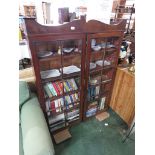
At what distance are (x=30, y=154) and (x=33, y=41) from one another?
88cm

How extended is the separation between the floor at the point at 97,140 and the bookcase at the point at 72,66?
0.54 ft

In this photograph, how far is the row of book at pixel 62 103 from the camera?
146 cm

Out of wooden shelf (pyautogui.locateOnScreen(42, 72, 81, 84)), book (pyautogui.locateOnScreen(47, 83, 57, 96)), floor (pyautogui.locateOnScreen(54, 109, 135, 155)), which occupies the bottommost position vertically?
floor (pyautogui.locateOnScreen(54, 109, 135, 155))

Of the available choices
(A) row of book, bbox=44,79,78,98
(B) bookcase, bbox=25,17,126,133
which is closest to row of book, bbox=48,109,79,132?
(B) bookcase, bbox=25,17,126,133

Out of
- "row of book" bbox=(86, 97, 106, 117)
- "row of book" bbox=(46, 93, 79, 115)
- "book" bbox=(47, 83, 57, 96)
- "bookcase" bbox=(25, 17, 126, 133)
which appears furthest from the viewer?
"row of book" bbox=(86, 97, 106, 117)

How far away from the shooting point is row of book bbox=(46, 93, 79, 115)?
146cm

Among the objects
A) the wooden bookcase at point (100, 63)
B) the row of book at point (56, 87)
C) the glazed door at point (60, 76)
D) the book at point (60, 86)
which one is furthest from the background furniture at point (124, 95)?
the book at point (60, 86)

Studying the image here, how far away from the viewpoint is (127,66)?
1676 mm

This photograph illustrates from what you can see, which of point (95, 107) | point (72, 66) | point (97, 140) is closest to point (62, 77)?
point (72, 66)

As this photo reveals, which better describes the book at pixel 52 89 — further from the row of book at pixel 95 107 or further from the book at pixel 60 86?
the row of book at pixel 95 107

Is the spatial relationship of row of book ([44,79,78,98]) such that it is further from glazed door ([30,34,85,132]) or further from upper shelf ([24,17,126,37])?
upper shelf ([24,17,126,37])

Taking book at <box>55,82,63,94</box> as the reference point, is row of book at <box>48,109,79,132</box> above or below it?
below

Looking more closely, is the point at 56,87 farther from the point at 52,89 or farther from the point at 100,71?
the point at 100,71
